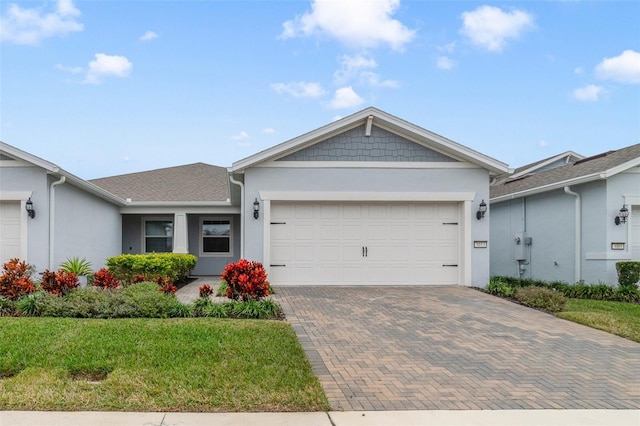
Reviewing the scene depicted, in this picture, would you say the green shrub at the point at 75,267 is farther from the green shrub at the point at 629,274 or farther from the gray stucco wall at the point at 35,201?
the green shrub at the point at 629,274

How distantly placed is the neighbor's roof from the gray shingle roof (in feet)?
34.6

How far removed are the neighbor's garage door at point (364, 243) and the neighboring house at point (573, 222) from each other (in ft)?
9.58

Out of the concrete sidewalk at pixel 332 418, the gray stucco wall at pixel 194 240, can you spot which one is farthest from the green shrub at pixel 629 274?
the gray stucco wall at pixel 194 240

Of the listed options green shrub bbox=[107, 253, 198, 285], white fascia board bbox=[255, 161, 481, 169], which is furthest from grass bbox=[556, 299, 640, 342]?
green shrub bbox=[107, 253, 198, 285]

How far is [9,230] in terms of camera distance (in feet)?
37.7

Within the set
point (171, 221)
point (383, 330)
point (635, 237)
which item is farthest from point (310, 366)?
point (171, 221)

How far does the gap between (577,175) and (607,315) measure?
566 centimetres

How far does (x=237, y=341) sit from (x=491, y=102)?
13980 mm

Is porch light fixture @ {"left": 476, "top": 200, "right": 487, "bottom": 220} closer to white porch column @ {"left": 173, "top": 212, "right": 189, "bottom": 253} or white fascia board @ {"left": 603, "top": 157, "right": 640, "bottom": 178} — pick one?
white fascia board @ {"left": 603, "top": 157, "right": 640, "bottom": 178}

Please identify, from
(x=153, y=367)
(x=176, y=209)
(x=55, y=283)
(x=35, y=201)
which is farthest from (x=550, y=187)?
(x=35, y=201)

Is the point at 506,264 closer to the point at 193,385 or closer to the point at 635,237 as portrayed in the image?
the point at 635,237

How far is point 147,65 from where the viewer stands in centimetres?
1412

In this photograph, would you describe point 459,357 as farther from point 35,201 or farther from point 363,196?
point 35,201

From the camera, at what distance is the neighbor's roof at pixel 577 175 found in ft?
37.0
